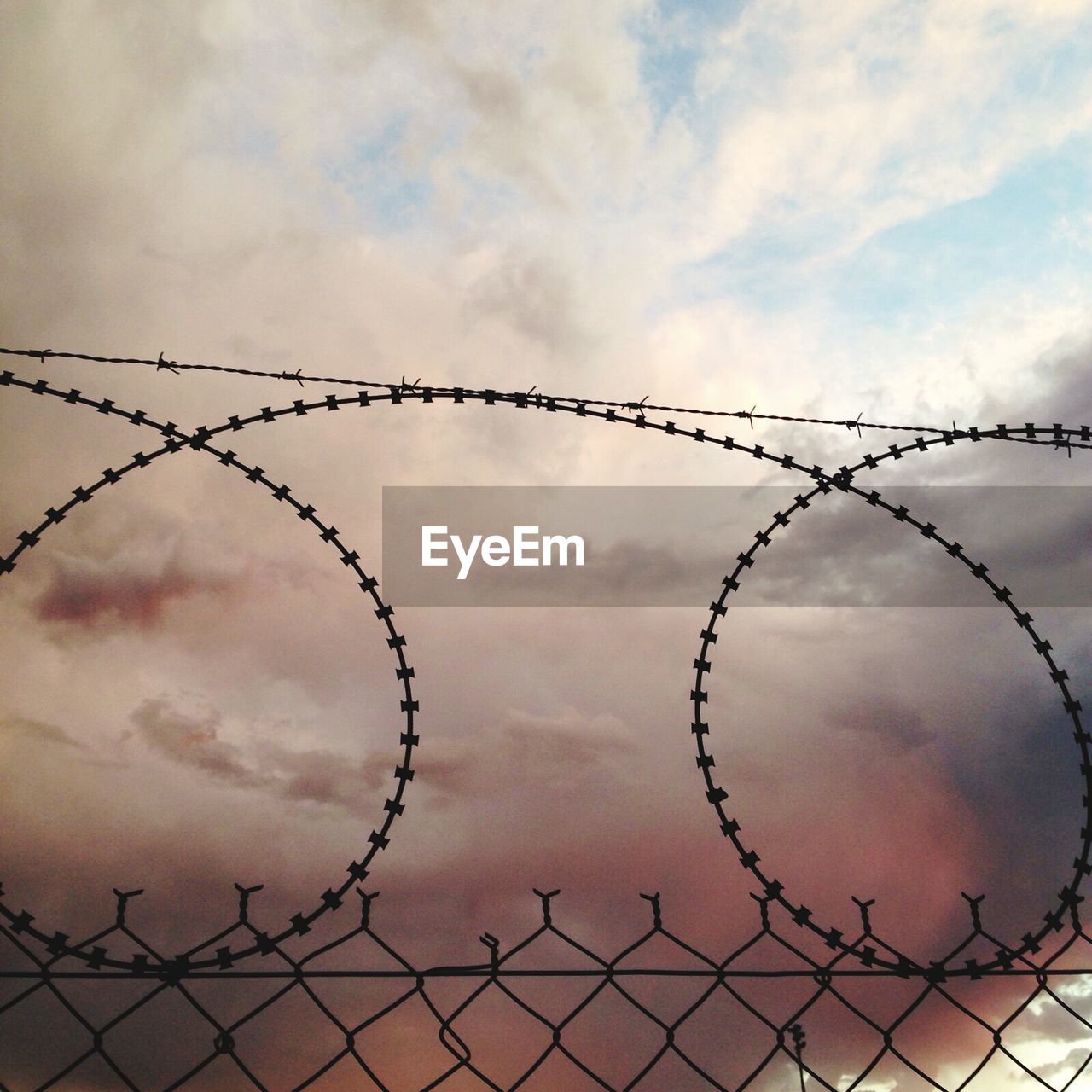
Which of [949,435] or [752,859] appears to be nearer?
[752,859]

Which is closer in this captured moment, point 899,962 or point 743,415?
point 899,962

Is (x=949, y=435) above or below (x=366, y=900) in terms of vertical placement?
above

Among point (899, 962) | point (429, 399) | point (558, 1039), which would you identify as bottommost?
point (558, 1039)

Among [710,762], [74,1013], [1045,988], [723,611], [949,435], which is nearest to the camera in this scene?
[74,1013]

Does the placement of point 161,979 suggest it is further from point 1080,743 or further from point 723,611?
point 1080,743

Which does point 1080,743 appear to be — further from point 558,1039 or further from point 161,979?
point 161,979

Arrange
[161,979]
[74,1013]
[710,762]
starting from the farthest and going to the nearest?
1. [710,762]
2. [161,979]
3. [74,1013]

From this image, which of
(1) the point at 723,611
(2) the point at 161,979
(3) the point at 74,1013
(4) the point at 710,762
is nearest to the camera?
(3) the point at 74,1013

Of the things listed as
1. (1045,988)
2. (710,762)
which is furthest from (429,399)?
(1045,988)

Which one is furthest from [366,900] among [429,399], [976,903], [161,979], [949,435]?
[949,435]
